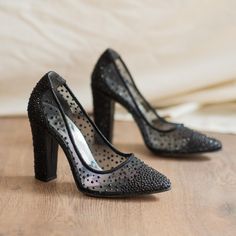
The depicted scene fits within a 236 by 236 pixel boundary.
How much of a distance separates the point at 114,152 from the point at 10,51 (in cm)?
82

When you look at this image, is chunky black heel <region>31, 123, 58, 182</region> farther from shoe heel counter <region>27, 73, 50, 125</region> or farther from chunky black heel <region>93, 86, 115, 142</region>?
chunky black heel <region>93, 86, 115, 142</region>

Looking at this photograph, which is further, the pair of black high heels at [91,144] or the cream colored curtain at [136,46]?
the cream colored curtain at [136,46]

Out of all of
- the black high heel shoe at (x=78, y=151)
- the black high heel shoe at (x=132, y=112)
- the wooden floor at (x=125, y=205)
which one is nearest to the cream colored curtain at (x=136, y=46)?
the black high heel shoe at (x=132, y=112)

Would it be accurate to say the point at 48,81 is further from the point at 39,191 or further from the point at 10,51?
the point at 10,51

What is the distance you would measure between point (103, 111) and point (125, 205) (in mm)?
478

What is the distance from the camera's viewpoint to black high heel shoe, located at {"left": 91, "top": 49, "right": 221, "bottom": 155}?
163 cm

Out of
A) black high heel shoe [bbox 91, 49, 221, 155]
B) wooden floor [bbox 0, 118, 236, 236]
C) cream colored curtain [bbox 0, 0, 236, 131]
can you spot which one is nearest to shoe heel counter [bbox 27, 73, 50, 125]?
wooden floor [bbox 0, 118, 236, 236]

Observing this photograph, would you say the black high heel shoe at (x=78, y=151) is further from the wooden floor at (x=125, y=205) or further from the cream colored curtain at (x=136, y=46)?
the cream colored curtain at (x=136, y=46)

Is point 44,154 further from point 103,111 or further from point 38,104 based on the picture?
point 103,111

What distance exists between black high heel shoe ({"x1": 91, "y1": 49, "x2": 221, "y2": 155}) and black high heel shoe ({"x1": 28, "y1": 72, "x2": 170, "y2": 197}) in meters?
0.26

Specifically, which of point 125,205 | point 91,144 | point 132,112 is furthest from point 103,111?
point 125,205

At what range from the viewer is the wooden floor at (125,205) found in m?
1.16

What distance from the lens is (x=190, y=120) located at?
2072 mm

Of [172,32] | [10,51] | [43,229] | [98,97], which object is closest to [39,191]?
[43,229]
